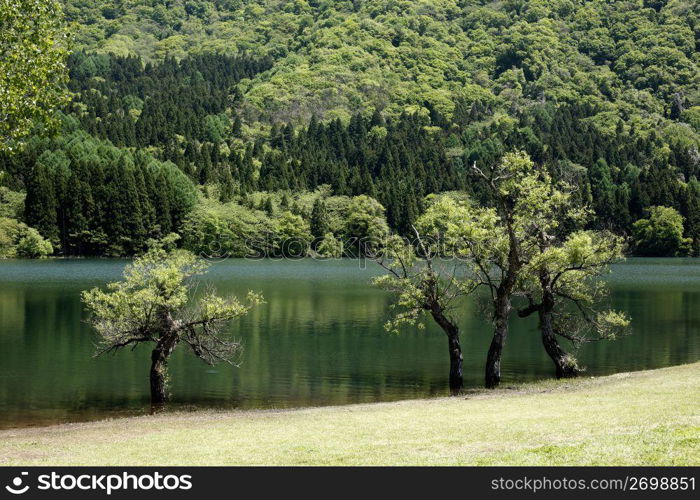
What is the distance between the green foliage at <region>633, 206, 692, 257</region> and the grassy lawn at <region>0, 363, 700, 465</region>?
6426 inches

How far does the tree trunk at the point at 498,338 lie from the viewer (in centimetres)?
3900

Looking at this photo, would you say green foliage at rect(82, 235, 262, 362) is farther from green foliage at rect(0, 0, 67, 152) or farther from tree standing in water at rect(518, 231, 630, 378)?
tree standing in water at rect(518, 231, 630, 378)

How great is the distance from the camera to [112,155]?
642 feet

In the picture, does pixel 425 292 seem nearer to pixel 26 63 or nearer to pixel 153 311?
pixel 153 311

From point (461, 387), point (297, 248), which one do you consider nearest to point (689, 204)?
point (297, 248)

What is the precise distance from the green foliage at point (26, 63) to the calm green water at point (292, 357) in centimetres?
1130

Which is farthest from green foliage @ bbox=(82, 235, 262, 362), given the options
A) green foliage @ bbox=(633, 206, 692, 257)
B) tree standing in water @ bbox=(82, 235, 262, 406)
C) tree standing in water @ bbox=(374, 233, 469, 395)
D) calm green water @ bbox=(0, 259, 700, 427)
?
green foliage @ bbox=(633, 206, 692, 257)

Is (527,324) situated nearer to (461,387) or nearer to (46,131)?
(461,387)

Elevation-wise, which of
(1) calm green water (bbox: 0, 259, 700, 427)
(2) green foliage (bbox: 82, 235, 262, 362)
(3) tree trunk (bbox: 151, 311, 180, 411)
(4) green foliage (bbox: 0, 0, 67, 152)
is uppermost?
(4) green foliage (bbox: 0, 0, 67, 152)

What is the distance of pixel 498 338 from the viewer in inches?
1539

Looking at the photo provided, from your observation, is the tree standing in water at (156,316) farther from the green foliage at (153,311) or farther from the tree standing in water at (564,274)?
the tree standing in water at (564,274)

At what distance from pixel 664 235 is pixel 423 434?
17784 cm

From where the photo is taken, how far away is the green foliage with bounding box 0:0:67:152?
94.8ft

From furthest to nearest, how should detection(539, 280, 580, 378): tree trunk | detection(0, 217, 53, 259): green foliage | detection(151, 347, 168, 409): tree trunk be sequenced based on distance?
1. detection(0, 217, 53, 259): green foliage
2. detection(539, 280, 580, 378): tree trunk
3. detection(151, 347, 168, 409): tree trunk
